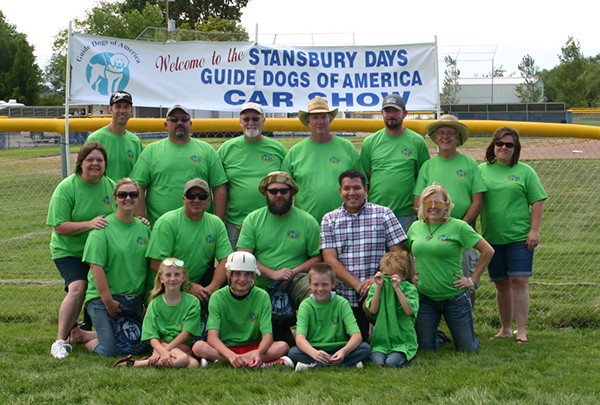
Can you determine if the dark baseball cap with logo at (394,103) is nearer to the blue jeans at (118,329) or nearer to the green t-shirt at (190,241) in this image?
the green t-shirt at (190,241)

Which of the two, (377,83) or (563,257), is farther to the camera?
(563,257)

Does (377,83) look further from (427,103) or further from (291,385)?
(291,385)

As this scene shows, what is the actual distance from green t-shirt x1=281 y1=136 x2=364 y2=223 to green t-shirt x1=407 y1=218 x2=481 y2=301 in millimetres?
832

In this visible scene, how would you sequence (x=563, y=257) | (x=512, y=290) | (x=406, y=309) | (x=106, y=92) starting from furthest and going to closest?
(x=563, y=257) < (x=106, y=92) < (x=512, y=290) < (x=406, y=309)

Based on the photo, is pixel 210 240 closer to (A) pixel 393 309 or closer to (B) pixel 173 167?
(B) pixel 173 167

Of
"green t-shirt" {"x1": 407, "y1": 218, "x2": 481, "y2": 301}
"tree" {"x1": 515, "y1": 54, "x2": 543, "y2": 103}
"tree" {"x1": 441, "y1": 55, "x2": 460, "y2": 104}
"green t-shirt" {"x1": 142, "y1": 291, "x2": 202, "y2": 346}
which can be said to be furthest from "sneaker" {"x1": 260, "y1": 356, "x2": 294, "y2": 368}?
"tree" {"x1": 515, "y1": 54, "x2": 543, "y2": 103}

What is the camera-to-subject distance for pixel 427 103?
23.3 feet

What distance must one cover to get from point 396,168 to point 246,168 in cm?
135

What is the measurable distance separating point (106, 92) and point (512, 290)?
4.53 metres

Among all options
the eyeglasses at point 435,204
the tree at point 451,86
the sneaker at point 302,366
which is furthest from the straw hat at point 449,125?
the tree at point 451,86

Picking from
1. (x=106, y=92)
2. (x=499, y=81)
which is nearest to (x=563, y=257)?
(x=106, y=92)

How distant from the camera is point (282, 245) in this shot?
17.9 feet

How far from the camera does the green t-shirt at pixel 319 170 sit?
5.75m

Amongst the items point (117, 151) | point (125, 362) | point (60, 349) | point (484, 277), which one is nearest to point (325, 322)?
point (125, 362)
